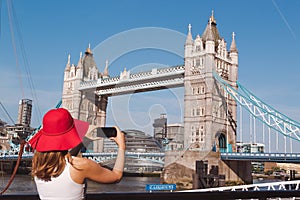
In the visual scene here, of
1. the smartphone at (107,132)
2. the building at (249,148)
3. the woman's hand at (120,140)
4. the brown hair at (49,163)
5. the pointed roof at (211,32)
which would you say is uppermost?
the pointed roof at (211,32)

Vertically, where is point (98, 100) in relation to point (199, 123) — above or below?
above

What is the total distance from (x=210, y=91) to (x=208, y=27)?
520 cm

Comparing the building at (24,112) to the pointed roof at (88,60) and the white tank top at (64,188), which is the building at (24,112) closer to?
the pointed roof at (88,60)

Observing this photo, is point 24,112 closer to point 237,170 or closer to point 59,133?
point 237,170

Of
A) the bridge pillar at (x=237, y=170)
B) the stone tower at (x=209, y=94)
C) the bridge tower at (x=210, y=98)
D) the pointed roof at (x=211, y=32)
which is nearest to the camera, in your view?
the bridge pillar at (x=237, y=170)

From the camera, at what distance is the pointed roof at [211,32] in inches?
997

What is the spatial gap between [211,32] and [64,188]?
998 inches

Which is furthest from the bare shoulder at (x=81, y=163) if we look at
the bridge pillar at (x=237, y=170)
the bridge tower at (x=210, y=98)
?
the bridge tower at (x=210, y=98)

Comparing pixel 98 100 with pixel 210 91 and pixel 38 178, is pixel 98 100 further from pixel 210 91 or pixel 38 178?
pixel 38 178

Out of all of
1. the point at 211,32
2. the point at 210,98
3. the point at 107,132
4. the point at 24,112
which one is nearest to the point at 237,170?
the point at 210,98

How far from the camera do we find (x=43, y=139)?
825 millimetres

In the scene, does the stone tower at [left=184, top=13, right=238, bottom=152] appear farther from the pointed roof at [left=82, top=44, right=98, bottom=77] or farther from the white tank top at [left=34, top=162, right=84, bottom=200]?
the white tank top at [left=34, top=162, right=84, bottom=200]

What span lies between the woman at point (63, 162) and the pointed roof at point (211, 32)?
81.7 ft

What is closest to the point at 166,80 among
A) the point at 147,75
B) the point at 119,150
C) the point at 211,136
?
the point at 147,75
